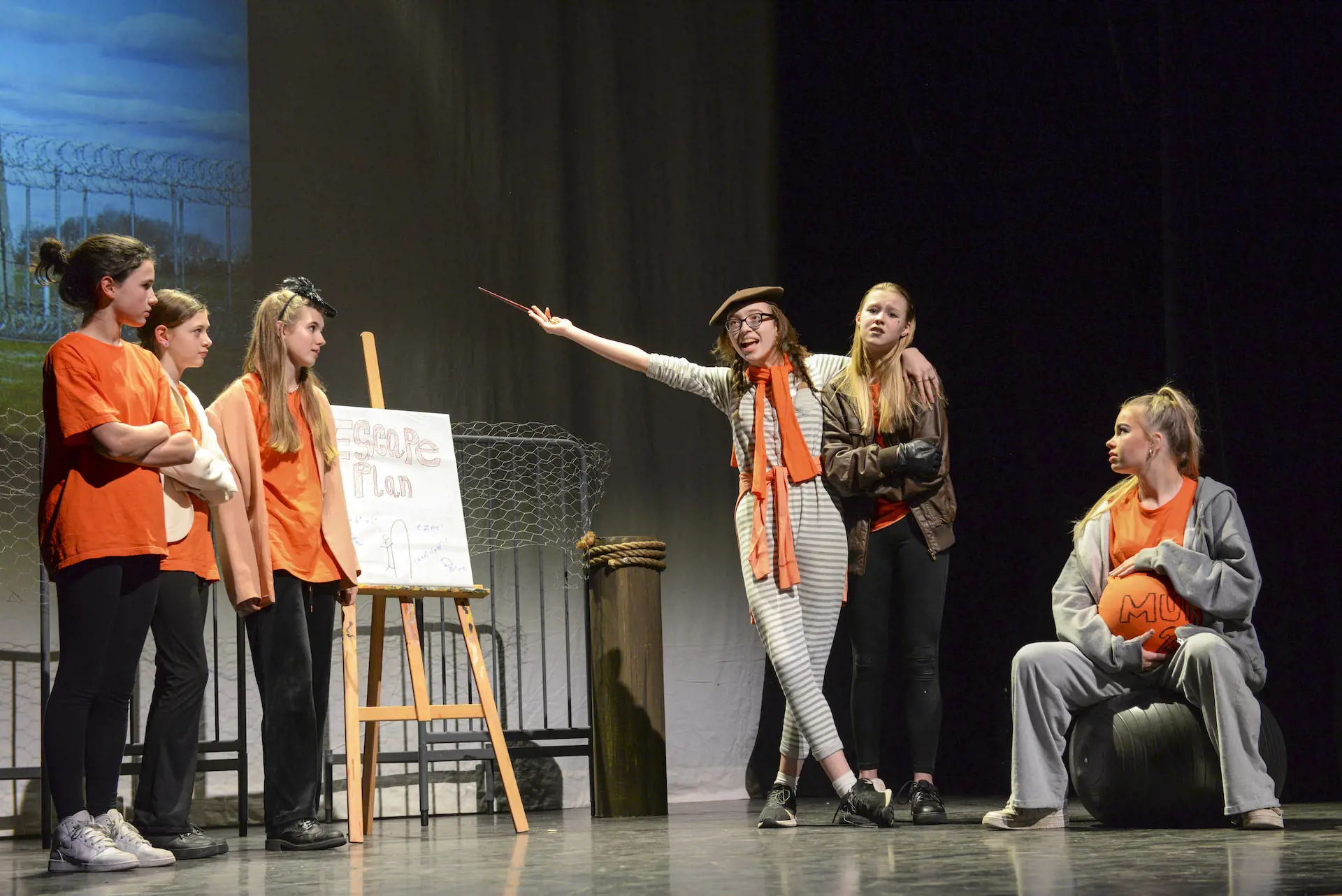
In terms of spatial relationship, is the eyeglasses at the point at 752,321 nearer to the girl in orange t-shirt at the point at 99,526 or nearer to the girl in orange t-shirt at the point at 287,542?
the girl in orange t-shirt at the point at 287,542

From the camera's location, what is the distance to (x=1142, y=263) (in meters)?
4.61

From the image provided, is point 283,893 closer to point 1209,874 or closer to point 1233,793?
point 1209,874

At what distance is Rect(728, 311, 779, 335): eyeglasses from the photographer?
12.1 ft

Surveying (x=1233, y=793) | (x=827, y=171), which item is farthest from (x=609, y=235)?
(x=1233, y=793)

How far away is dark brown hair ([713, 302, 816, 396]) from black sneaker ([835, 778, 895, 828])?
1058mm

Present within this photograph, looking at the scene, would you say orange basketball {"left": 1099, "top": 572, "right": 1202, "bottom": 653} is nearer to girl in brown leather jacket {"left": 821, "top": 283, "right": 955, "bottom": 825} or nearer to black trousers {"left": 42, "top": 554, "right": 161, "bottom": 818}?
girl in brown leather jacket {"left": 821, "top": 283, "right": 955, "bottom": 825}

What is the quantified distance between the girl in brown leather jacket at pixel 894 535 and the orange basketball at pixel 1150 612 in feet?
1.50

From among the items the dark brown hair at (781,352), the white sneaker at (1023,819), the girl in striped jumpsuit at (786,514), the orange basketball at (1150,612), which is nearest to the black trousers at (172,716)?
the girl in striped jumpsuit at (786,514)

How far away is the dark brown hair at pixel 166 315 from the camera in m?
3.37

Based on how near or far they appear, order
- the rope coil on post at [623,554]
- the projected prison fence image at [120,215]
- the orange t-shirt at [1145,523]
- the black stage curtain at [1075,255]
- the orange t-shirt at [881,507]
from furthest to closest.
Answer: the projected prison fence image at [120,215] → the rope coil on post at [623,554] → the black stage curtain at [1075,255] → the orange t-shirt at [881,507] → the orange t-shirt at [1145,523]

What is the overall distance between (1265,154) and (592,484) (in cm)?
267

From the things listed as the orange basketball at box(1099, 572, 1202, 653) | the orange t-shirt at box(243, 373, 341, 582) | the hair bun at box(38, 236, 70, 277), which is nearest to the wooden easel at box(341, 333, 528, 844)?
the orange t-shirt at box(243, 373, 341, 582)

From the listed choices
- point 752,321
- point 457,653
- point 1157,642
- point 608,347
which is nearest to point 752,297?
point 752,321

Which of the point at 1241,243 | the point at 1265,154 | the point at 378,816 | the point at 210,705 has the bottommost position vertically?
the point at 378,816
